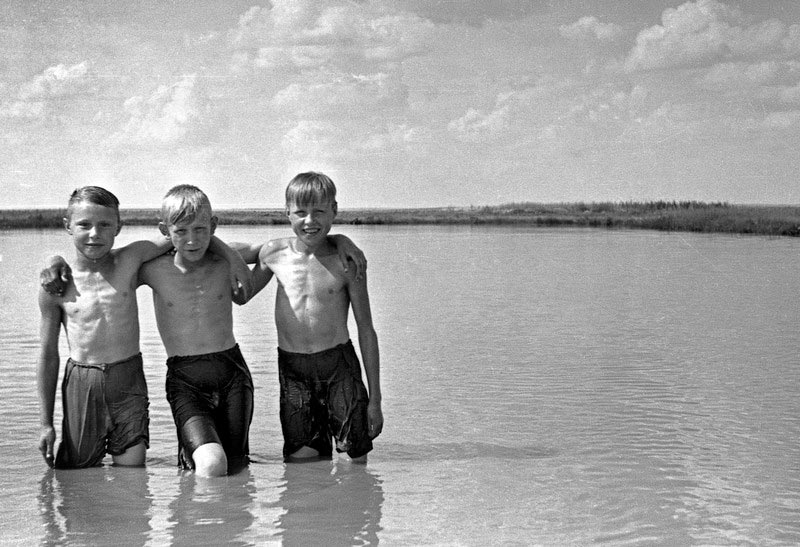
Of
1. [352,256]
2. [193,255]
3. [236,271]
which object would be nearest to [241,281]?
[236,271]

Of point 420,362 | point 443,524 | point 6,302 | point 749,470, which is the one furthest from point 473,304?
point 443,524

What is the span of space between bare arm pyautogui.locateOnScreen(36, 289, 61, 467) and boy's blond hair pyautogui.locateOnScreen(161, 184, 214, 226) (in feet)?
2.48

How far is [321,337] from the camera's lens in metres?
5.28

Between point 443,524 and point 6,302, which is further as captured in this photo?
point 6,302

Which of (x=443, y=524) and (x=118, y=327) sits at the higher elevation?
(x=118, y=327)

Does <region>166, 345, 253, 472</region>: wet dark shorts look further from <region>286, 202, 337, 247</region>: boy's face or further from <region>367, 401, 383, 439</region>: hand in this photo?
<region>286, 202, 337, 247</region>: boy's face

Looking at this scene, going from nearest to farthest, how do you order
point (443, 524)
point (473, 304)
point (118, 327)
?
1. point (443, 524)
2. point (118, 327)
3. point (473, 304)

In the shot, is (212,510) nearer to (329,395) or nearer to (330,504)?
(330,504)

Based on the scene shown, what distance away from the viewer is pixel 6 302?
591 inches

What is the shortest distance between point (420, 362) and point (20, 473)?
449cm

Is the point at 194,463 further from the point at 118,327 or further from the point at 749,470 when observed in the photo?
the point at 749,470

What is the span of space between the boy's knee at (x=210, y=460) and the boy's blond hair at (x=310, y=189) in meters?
1.31

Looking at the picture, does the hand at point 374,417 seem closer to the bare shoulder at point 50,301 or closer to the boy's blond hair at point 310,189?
the boy's blond hair at point 310,189

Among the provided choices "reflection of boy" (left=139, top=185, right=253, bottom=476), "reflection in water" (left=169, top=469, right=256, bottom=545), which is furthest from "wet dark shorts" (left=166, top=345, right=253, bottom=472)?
"reflection in water" (left=169, top=469, right=256, bottom=545)
